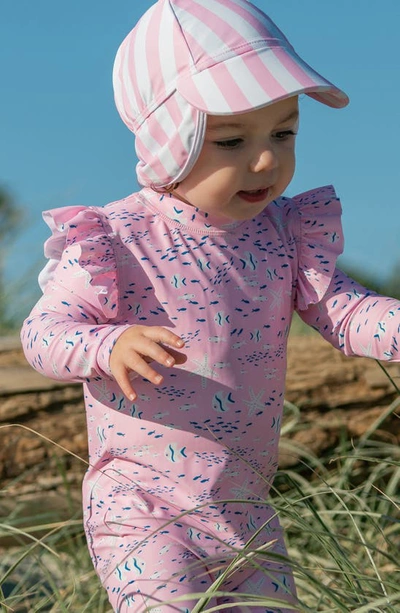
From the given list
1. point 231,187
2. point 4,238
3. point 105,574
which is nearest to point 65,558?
point 105,574

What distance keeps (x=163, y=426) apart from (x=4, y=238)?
3.70m

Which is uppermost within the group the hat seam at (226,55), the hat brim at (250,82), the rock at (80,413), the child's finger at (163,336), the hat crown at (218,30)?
the hat crown at (218,30)

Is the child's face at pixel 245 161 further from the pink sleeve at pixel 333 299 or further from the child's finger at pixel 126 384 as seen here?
the child's finger at pixel 126 384

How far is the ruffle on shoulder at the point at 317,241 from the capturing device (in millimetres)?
2094

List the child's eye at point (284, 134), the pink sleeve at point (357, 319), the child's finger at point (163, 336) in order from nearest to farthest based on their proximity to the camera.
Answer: the child's finger at point (163, 336), the child's eye at point (284, 134), the pink sleeve at point (357, 319)

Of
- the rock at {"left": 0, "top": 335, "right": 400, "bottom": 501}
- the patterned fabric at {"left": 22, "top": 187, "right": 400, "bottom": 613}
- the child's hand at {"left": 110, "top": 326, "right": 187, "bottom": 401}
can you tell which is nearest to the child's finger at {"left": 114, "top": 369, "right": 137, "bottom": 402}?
the child's hand at {"left": 110, "top": 326, "right": 187, "bottom": 401}

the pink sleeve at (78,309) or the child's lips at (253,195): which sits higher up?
the child's lips at (253,195)

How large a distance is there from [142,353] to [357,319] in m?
0.59

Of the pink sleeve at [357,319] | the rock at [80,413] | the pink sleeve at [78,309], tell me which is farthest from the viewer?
the rock at [80,413]

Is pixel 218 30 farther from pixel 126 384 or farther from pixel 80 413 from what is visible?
pixel 80 413

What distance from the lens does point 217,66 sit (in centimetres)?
→ 185

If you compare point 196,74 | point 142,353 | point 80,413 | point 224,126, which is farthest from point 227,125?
point 80,413

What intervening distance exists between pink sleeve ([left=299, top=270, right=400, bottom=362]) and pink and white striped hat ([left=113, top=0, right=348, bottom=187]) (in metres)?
0.40

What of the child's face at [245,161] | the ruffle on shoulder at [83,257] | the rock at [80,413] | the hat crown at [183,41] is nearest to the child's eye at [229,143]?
the child's face at [245,161]
